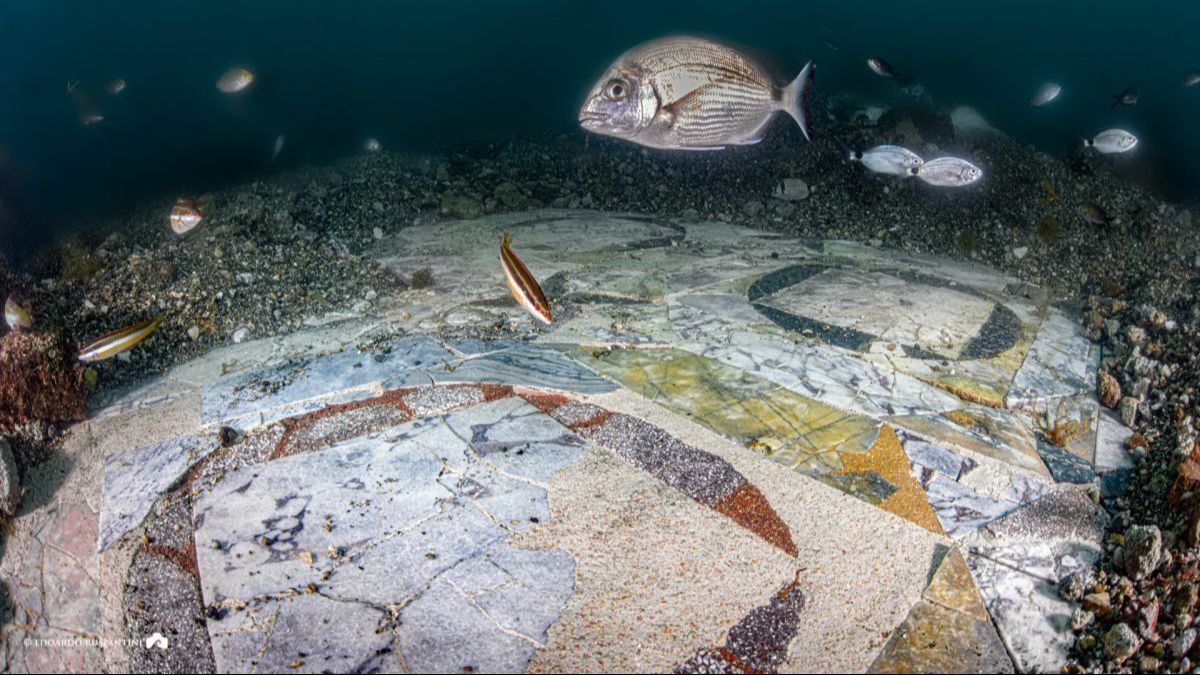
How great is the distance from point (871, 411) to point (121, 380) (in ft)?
17.9

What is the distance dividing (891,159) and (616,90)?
415cm

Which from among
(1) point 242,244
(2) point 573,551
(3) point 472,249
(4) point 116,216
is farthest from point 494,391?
(4) point 116,216

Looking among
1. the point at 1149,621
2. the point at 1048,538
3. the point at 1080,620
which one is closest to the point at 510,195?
the point at 1048,538

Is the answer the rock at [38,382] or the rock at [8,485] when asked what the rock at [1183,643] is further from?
the rock at [38,382]

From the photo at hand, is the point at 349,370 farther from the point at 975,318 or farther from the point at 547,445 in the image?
the point at 975,318

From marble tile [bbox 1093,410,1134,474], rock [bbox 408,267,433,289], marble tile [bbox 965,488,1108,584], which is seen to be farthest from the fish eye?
marble tile [bbox 1093,410,1134,474]

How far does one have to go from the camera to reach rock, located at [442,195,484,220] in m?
9.96

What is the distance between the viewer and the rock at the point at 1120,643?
255 cm

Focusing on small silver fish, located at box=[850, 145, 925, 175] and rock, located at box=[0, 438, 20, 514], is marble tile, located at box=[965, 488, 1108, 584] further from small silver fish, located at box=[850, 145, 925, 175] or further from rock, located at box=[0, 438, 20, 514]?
rock, located at box=[0, 438, 20, 514]

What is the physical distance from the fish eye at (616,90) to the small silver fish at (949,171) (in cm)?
421

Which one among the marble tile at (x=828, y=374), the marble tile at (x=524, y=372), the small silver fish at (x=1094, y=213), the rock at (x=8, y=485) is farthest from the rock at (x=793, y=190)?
the rock at (x=8, y=485)

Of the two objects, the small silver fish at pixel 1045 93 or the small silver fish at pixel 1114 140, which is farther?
the small silver fish at pixel 1045 93

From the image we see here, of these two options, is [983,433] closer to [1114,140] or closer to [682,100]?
[682,100]

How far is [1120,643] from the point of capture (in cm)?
256
